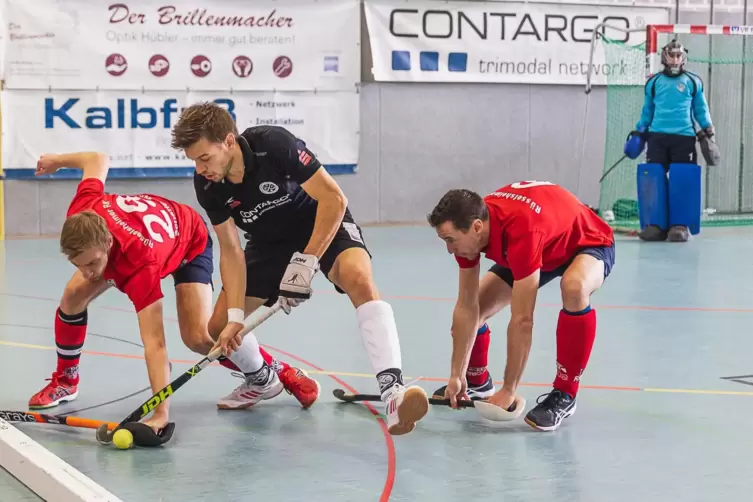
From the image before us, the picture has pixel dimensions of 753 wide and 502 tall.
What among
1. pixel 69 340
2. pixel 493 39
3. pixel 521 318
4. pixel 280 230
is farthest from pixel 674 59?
pixel 69 340

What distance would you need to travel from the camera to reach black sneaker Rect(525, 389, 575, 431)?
383 centimetres

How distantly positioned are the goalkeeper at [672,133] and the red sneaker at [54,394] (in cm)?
686

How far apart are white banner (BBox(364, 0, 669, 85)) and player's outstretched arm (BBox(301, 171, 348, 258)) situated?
7.94 meters

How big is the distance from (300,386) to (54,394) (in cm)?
98

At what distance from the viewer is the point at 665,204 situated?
9938 mm

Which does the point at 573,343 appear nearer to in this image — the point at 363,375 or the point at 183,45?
the point at 363,375

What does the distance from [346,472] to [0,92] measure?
317 inches

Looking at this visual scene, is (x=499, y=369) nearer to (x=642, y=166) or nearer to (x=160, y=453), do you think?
(x=160, y=453)

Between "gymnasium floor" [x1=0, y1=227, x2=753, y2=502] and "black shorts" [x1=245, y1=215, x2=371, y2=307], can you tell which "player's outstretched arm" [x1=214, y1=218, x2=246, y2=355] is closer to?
"black shorts" [x1=245, y1=215, x2=371, y2=307]

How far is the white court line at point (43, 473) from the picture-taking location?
2.92 metres

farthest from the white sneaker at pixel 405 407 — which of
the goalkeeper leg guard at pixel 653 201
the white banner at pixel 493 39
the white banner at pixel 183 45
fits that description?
the white banner at pixel 493 39

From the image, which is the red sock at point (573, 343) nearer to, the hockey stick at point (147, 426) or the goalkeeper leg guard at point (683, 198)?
the hockey stick at point (147, 426)

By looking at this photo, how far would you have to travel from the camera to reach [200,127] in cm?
357

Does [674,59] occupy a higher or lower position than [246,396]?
higher
